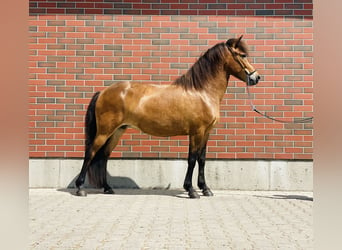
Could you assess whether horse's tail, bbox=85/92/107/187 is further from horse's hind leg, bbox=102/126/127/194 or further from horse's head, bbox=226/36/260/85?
horse's head, bbox=226/36/260/85

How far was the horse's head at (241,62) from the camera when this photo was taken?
18.3 ft

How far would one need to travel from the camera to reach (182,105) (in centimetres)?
560

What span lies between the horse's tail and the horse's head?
1.93 metres

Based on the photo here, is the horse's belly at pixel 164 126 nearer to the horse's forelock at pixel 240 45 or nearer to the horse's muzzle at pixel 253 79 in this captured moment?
the horse's muzzle at pixel 253 79

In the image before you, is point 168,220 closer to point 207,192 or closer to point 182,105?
point 207,192

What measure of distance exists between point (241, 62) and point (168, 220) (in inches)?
101

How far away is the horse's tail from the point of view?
5.80 metres

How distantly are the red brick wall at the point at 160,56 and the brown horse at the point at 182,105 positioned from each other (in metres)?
0.75

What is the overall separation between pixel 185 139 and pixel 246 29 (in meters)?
1.94

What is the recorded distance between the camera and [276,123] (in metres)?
6.43

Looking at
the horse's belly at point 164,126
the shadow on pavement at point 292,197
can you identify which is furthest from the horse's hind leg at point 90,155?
the shadow on pavement at point 292,197

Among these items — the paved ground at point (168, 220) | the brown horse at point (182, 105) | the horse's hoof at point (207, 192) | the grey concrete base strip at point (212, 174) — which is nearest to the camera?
the paved ground at point (168, 220)
